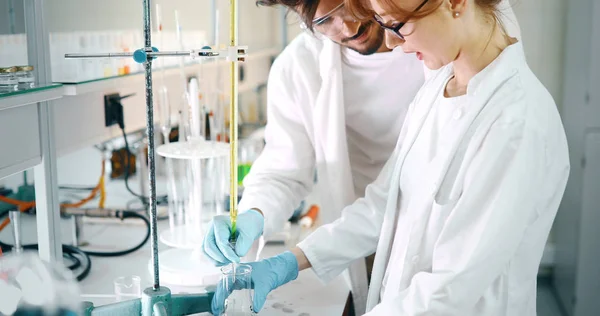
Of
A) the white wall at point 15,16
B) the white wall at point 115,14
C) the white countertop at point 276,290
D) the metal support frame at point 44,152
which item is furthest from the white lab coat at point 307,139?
the white wall at point 15,16

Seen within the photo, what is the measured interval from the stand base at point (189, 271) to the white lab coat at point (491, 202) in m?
0.55

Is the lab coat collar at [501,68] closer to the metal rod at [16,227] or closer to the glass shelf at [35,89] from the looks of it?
the glass shelf at [35,89]

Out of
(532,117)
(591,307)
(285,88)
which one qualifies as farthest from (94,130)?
(591,307)

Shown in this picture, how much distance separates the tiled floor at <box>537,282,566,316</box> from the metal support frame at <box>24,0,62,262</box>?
2.65 meters

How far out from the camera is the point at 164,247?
1.90 meters

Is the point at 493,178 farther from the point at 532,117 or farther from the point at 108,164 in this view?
the point at 108,164

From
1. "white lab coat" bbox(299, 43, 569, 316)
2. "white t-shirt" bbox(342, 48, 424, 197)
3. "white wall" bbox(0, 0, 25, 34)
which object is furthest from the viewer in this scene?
"white t-shirt" bbox(342, 48, 424, 197)

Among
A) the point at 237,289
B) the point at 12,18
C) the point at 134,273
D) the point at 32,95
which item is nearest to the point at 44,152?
the point at 32,95

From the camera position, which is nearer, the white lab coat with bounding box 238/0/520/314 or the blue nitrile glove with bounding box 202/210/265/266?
the blue nitrile glove with bounding box 202/210/265/266

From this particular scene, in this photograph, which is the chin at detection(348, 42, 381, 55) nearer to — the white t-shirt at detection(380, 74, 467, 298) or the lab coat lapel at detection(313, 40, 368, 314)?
the lab coat lapel at detection(313, 40, 368, 314)

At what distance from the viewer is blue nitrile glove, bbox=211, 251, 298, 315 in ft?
4.06

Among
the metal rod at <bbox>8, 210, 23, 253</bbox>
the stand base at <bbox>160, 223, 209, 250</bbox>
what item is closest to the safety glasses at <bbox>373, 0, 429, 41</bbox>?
the stand base at <bbox>160, 223, 209, 250</bbox>

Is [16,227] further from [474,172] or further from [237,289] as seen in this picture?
[474,172]

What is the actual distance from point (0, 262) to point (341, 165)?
94cm
